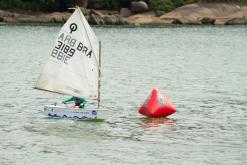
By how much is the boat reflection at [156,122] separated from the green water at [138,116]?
5 centimetres

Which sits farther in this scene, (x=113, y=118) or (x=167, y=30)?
(x=167, y=30)

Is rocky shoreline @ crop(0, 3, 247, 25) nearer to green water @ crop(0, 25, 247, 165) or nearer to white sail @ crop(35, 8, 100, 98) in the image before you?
green water @ crop(0, 25, 247, 165)

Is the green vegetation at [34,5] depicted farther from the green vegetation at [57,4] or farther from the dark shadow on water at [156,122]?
the dark shadow on water at [156,122]

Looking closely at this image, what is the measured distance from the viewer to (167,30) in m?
143

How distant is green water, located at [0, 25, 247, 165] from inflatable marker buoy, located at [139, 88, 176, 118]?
532mm

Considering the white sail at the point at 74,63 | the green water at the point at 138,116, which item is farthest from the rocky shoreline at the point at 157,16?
the white sail at the point at 74,63

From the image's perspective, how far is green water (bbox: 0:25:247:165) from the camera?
126 feet

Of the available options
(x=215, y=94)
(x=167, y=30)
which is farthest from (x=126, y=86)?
(x=167, y=30)

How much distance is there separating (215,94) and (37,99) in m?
11.7

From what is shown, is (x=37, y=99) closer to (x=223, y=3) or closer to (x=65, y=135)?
(x=65, y=135)

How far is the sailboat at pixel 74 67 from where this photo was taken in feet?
150

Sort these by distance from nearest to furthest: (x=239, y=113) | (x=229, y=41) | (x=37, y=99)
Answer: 1. (x=239, y=113)
2. (x=37, y=99)
3. (x=229, y=41)

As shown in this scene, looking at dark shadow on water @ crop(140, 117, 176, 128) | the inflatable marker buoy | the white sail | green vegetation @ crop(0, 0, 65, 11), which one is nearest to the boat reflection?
dark shadow on water @ crop(140, 117, 176, 128)

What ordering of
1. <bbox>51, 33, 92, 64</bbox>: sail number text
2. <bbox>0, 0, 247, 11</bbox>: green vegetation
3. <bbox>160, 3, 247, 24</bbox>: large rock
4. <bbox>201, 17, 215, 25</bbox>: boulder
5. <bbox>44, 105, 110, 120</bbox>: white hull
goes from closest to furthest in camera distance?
<bbox>44, 105, 110, 120</bbox>: white hull
<bbox>51, 33, 92, 64</bbox>: sail number text
<bbox>201, 17, 215, 25</bbox>: boulder
<bbox>160, 3, 247, 24</bbox>: large rock
<bbox>0, 0, 247, 11</bbox>: green vegetation
